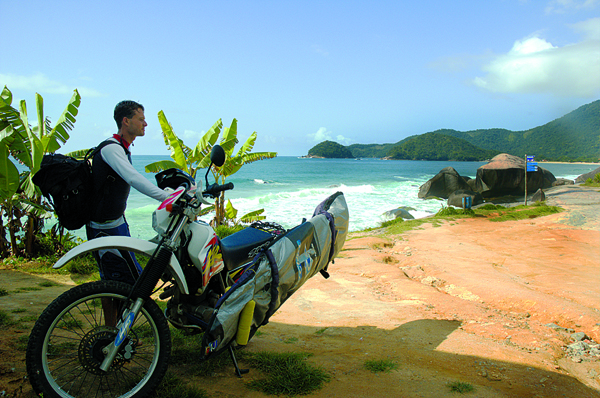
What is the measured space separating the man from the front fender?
0.26 metres

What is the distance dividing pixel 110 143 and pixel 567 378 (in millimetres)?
4046

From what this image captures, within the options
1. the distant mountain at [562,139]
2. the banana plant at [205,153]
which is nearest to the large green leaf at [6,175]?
the banana plant at [205,153]

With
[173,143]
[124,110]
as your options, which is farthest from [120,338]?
[173,143]

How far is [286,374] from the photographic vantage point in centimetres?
267

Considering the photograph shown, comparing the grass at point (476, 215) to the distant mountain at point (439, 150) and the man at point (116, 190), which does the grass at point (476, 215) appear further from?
the distant mountain at point (439, 150)

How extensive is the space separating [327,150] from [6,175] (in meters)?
150

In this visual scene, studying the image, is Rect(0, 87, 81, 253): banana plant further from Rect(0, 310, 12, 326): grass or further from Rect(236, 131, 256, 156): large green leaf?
Rect(236, 131, 256, 156): large green leaf

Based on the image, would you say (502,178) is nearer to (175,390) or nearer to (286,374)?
(286,374)

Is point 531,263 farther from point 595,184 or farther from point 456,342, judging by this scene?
point 595,184

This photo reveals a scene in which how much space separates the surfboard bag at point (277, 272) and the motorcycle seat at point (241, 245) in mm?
96

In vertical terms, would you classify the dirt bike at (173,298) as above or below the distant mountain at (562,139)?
below

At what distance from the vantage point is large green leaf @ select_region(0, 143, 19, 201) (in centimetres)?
562

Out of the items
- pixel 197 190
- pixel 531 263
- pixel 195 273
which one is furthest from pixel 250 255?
pixel 531 263

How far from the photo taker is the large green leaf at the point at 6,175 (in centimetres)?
562
